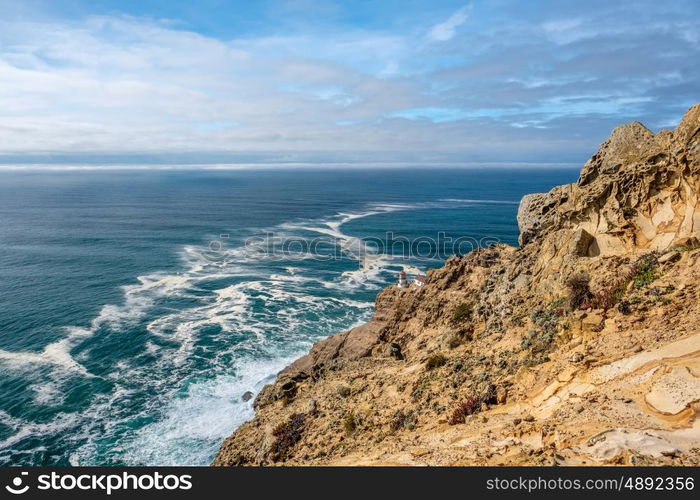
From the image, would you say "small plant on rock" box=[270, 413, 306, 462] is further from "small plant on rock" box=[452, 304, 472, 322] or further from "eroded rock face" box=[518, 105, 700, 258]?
"eroded rock face" box=[518, 105, 700, 258]

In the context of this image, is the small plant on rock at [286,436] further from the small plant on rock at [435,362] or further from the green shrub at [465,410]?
the green shrub at [465,410]

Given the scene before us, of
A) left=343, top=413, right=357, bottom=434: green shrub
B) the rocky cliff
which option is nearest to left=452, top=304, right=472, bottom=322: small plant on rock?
the rocky cliff

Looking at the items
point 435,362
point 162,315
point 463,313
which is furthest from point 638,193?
point 162,315

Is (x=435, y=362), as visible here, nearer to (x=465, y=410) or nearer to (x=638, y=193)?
(x=465, y=410)

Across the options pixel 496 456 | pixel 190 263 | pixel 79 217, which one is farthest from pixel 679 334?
pixel 79 217

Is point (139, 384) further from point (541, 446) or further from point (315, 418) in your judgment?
point (541, 446)

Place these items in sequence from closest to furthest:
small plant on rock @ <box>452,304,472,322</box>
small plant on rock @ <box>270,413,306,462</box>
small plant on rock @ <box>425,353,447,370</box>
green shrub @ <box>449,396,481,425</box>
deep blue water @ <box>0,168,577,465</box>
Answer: green shrub @ <box>449,396,481,425</box> → small plant on rock @ <box>270,413,306,462</box> → small plant on rock @ <box>425,353,447,370</box> → small plant on rock @ <box>452,304,472,322</box> → deep blue water @ <box>0,168,577,465</box>
